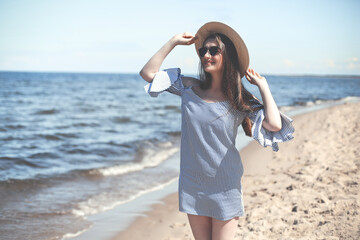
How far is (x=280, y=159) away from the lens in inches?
297

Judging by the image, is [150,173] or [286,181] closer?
[286,181]

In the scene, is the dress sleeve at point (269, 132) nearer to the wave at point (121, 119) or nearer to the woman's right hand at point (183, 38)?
the woman's right hand at point (183, 38)

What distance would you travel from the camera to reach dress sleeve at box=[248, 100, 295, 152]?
2.16m

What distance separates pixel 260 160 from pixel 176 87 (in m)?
5.60

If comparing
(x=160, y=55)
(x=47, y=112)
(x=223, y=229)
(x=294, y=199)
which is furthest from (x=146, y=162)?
(x=47, y=112)

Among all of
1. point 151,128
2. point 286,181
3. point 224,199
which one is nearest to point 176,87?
point 224,199

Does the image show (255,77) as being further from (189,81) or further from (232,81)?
(189,81)

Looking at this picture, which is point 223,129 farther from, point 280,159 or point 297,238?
point 280,159

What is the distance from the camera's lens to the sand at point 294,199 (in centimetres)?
385

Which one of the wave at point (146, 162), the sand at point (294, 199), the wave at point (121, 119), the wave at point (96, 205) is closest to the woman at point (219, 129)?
the sand at point (294, 199)

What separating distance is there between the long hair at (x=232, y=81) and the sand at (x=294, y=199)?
6.66 feet

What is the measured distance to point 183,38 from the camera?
2.56 meters

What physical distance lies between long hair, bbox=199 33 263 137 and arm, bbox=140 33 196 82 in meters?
0.22

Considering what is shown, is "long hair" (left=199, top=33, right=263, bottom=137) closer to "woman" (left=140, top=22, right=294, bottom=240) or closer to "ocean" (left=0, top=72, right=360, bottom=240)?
"woman" (left=140, top=22, right=294, bottom=240)
